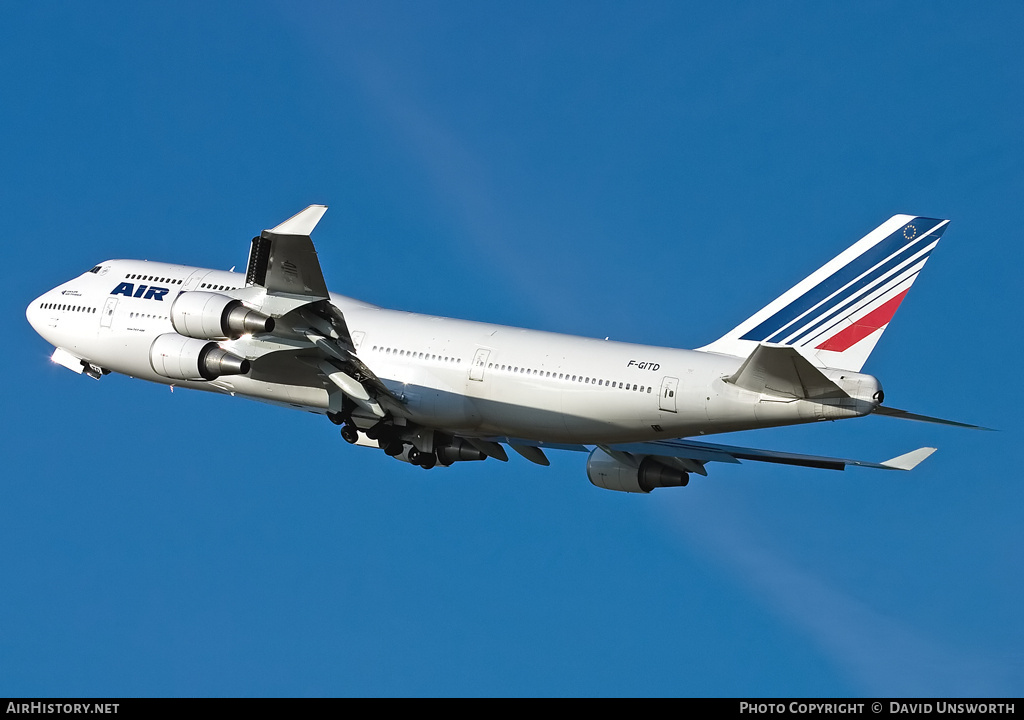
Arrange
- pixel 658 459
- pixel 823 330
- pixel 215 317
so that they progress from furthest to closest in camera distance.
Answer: pixel 658 459 → pixel 215 317 → pixel 823 330

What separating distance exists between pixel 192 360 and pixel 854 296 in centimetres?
1496

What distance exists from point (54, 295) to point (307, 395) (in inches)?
378

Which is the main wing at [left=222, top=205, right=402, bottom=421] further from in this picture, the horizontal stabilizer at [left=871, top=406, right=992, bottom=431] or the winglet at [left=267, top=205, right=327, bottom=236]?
the horizontal stabilizer at [left=871, top=406, right=992, bottom=431]

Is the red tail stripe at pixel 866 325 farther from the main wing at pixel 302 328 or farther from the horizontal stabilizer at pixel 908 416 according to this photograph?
the main wing at pixel 302 328

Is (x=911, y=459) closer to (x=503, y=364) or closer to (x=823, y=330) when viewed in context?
(x=823, y=330)

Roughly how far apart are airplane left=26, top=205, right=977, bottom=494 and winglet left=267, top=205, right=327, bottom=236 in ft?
0.11

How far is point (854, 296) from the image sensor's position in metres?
29.2

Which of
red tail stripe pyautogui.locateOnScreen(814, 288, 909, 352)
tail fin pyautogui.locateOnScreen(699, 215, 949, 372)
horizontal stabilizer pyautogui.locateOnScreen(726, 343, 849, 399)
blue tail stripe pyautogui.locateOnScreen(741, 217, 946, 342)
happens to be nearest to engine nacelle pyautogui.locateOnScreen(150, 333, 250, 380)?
horizontal stabilizer pyautogui.locateOnScreen(726, 343, 849, 399)

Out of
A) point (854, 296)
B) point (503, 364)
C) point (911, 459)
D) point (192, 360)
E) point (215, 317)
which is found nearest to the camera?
point (854, 296)

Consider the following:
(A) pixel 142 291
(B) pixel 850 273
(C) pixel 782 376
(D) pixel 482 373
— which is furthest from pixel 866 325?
(A) pixel 142 291
